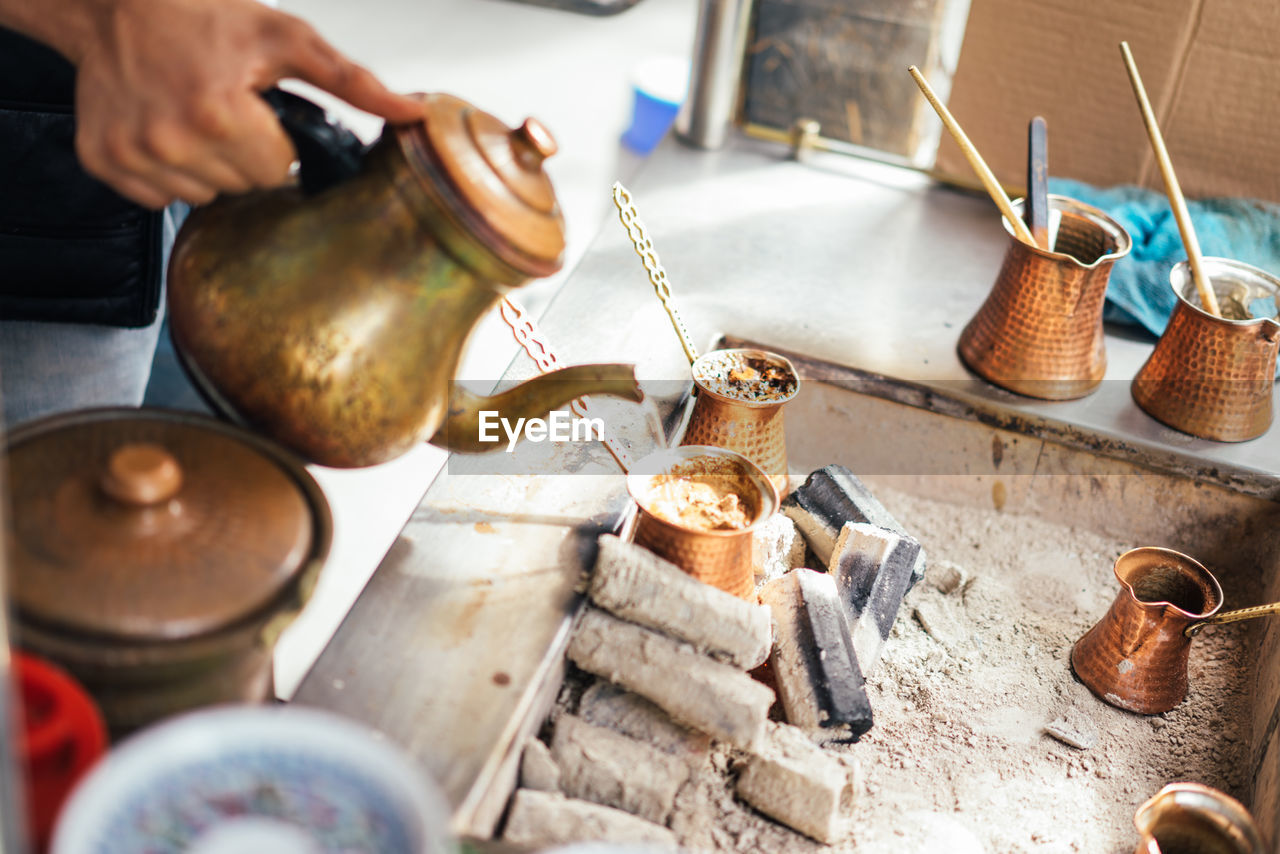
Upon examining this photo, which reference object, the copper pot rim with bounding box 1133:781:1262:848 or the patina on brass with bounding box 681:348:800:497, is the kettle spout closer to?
the patina on brass with bounding box 681:348:800:497

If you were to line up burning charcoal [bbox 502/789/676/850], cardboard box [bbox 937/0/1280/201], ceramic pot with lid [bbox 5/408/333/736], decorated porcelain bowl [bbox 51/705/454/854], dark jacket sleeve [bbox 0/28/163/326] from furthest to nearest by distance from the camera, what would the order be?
cardboard box [bbox 937/0/1280/201] < dark jacket sleeve [bbox 0/28/163/326] < burning charcoal [bbox 502/789/676/850] < ceramic pot with lid [bbox 5/408/333/736] < decorated porcelain bowl [bbox 51/705/454/854]

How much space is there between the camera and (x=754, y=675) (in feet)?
5.21

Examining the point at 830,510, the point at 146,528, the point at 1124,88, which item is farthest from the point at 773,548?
the point at 1124,88

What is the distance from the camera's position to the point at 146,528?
0.89 metres

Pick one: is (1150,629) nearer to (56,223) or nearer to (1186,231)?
(1186,231)

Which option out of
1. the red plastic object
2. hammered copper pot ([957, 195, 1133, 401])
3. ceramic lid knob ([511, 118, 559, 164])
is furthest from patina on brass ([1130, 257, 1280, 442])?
the red plastic object

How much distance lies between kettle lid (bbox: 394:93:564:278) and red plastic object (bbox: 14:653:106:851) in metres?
0.54

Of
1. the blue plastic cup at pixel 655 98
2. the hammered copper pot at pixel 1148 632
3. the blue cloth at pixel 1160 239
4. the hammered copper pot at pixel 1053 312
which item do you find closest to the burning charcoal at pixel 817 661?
the hammered copper pot at pixel 1148 632

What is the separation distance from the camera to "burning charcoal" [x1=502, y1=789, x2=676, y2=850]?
1174 mm

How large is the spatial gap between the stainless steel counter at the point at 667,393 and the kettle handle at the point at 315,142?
1.77 ft

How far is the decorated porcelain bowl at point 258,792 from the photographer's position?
72cm

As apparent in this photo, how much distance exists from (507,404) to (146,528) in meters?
0.53

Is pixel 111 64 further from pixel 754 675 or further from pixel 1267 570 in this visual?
pixel 1267 570

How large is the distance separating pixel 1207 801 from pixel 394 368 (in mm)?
1143
